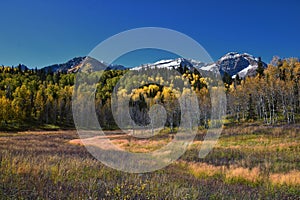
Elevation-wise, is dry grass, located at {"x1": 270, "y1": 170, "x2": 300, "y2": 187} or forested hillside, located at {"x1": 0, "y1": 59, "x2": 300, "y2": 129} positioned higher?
forested hillside, located at {"x1": 0, "y1": 59, "x2": 300, "y2": 129}

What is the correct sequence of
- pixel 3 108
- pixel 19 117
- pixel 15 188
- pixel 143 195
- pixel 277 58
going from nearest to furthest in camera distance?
1. pixel 15 188
2. pixel 143 195
3. pixel 3 108
4. pixel 19 117
5. pixel 277 58

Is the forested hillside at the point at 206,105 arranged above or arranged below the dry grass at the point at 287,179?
above

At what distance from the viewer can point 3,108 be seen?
66312mm

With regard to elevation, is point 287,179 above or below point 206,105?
below

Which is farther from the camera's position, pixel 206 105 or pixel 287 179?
pixel 206 105

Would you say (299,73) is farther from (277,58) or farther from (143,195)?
(143,195)

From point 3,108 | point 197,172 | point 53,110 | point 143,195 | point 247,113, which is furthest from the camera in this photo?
point 53,110

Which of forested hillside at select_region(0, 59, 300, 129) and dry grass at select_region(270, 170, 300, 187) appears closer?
dry grass at select_region(270, 170, 300, 187)

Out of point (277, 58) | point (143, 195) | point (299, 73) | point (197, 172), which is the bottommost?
point (197, 172)

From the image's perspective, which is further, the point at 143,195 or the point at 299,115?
the point at 299,115

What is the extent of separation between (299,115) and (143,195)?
75.0m

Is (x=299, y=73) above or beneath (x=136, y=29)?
above

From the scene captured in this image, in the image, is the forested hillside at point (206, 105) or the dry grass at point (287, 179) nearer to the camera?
the dry grass at point (287, 179)

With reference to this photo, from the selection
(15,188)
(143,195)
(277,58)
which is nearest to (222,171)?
(143,195)
